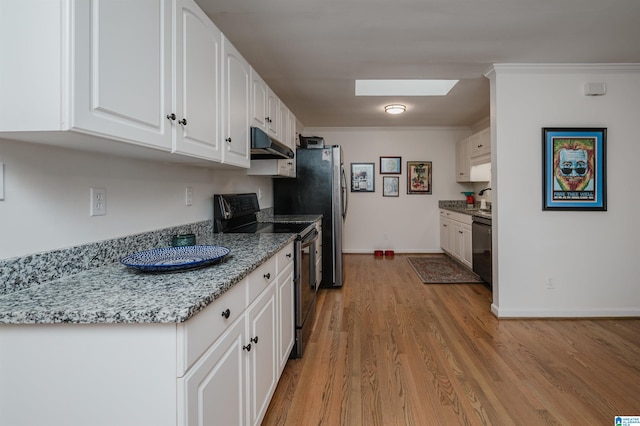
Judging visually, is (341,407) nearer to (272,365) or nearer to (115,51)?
(272,365)

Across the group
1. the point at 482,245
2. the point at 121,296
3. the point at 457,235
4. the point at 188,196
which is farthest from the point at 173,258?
the point at 457,235

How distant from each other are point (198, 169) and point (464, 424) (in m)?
2.18

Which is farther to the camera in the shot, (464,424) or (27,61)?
(464,424)

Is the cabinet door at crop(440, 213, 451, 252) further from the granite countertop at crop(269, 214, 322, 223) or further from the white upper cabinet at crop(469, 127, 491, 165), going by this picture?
the granite countertop at crop(269, 214, 322, 223)

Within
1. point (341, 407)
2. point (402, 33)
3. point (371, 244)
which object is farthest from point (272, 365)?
point (371, 244)

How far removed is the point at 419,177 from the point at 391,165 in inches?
21.8

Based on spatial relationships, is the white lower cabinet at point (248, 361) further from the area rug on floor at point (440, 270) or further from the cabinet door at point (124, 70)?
the area rug on floor at point (440, 270)

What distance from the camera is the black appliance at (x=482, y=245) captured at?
12.3ft

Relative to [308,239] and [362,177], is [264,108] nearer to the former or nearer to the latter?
[308,239]

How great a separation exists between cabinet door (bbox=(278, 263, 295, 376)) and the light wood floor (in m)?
0.19

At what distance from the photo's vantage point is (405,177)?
6.02m

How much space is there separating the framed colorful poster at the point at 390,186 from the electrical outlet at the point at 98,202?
16.7 ft

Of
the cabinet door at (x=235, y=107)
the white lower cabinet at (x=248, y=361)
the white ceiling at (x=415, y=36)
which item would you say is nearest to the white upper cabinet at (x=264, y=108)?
the cabinet door at (x=235, y=107)

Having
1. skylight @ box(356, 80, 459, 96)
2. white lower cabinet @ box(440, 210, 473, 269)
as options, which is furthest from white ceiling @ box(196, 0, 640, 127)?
white lower cabinet @ box(440, 210, 473, 269)
